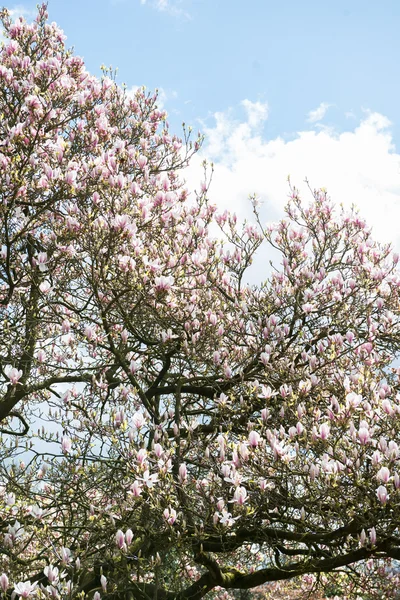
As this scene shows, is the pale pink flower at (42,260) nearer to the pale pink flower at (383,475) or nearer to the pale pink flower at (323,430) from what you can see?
the pale pink flower at (323,430)

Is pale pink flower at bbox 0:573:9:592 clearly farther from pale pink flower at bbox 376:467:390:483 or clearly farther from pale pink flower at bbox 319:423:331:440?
pale pink flower at bbox 376:467:390:483

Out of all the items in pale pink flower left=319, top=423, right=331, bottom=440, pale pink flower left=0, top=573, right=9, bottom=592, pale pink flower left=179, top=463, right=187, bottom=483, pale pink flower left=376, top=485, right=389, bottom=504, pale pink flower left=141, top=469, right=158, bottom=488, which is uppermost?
pale pink flower left=319, top=423, right=331, bottom=440

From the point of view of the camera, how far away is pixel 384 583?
23.1ft

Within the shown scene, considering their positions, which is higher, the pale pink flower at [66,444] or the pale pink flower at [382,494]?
the pale pink flower at [66,444]

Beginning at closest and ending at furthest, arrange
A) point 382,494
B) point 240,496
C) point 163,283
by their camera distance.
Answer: point 382,494, point 240,496, point 163,283

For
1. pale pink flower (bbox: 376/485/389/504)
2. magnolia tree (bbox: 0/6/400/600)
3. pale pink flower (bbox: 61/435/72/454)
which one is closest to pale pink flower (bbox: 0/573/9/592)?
magnolia tree (bbox: 0/6/400/600)

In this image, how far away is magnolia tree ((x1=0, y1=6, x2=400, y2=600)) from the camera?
4.92m

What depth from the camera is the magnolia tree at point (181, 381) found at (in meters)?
4.92

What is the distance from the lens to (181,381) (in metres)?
6.74

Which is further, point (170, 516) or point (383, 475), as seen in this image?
point (170, 516)

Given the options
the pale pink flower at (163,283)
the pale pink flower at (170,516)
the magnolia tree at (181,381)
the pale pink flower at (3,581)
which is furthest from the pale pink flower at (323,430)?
the pale pink flower at (3,581)

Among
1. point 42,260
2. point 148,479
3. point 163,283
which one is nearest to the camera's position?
point 148,479

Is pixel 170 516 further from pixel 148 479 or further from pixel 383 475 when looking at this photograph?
pixel 383 475

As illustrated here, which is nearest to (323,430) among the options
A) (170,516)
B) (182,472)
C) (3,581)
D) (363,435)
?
(363,435)
